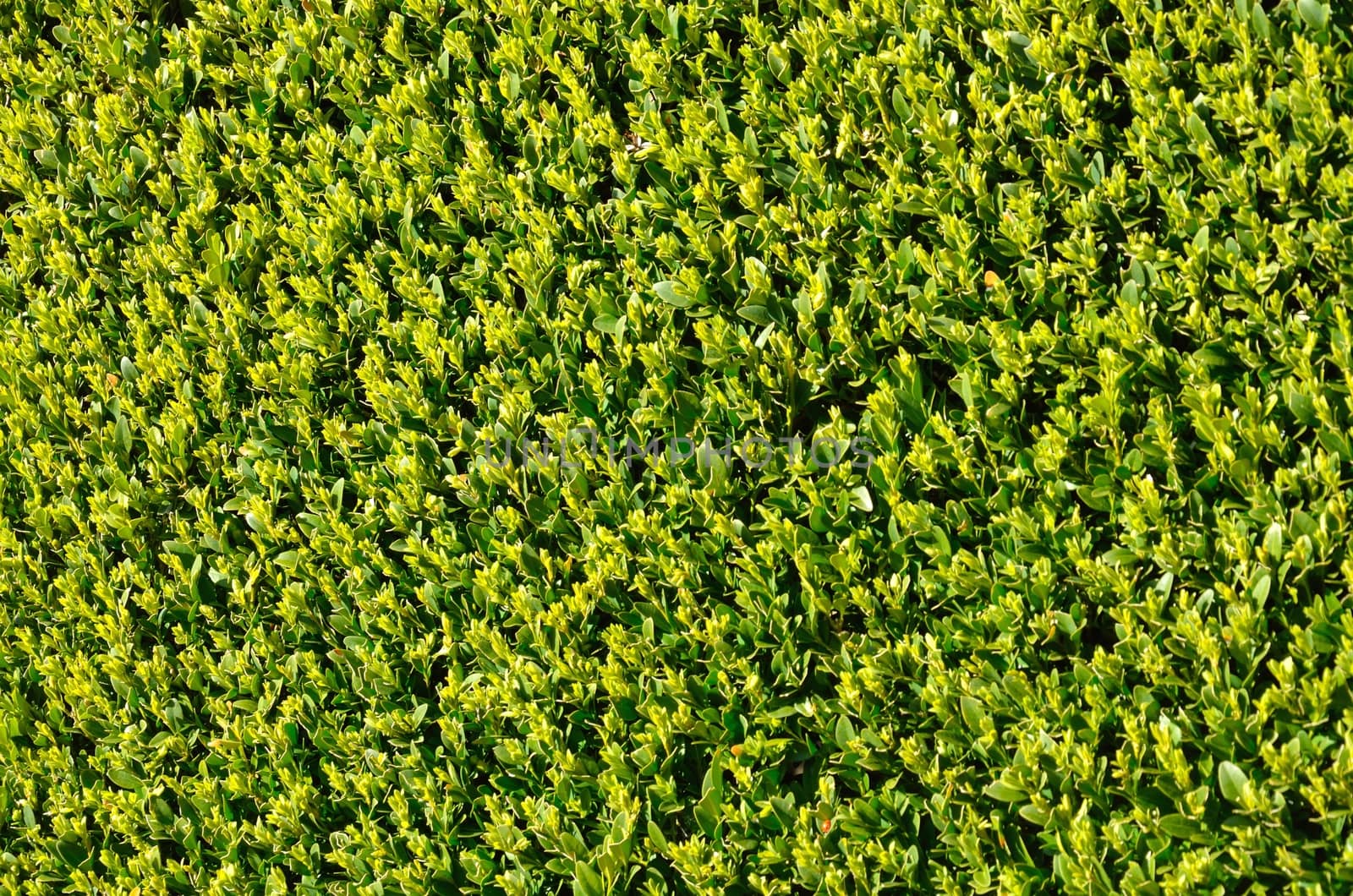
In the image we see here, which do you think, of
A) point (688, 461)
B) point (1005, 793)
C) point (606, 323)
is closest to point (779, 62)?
point (606, 323)

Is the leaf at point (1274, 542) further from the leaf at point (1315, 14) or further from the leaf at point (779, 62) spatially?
the leaf at point (779, 62)

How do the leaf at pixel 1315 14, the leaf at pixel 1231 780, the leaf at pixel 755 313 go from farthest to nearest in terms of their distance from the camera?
the leaf at pixel 755 313, the leaf at pixel 1315 14, the leaf at pixel 1231 780

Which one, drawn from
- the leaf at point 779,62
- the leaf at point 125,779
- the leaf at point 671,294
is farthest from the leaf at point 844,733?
the leaf at point 125,779

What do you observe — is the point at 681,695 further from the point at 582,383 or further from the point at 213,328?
the point at 213,328

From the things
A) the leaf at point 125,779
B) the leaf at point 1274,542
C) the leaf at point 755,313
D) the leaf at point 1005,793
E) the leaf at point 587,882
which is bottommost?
the leaf at point 125,779

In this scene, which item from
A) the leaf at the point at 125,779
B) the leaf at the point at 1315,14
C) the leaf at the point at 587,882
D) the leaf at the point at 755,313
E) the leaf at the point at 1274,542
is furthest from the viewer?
the leaf at the point at 125,779

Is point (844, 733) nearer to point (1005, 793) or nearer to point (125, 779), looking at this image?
point (1005, 793)
